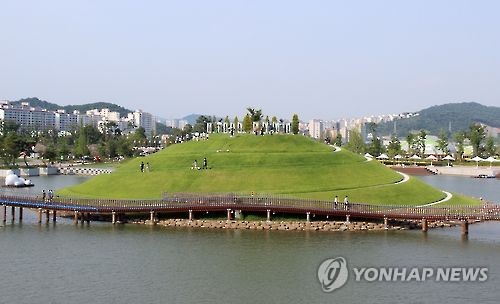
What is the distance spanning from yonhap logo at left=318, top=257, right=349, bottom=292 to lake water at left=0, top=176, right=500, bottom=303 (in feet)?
1.86

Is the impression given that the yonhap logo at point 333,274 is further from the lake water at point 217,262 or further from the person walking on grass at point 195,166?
the person walking on grass at point 195,166

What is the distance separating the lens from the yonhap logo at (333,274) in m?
47.3

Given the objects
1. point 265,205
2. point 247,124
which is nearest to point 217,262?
point 265,205

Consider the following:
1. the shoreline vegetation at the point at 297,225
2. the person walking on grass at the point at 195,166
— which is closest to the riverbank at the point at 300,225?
the shoreline vegetation at the point at 297,225

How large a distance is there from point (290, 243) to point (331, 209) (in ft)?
34.3

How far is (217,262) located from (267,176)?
29.6 meters

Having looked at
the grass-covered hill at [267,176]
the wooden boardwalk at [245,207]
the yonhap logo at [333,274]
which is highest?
the grass-covered hill at [267,176]

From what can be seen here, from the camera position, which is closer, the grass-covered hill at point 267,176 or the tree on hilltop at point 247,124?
the grass-covered hill at point 267,176

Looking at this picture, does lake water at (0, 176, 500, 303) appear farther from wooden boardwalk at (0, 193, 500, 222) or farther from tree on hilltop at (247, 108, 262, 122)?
tree on hilltop at (247, 108, 262, 122)

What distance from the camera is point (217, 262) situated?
177 feet

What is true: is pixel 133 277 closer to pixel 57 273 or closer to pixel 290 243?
pixel 57 273

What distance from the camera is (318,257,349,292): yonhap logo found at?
47344 mm

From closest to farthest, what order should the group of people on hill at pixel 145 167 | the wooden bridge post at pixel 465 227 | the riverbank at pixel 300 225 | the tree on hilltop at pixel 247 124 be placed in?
1. the wooden bridge post at pixel 465 227
2. the riverbank at pixel 300 225
3. the group of people on hill at pixel 145 167
4. the tree on hilltop at pixel 247 124

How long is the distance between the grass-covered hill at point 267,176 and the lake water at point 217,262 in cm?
1047
